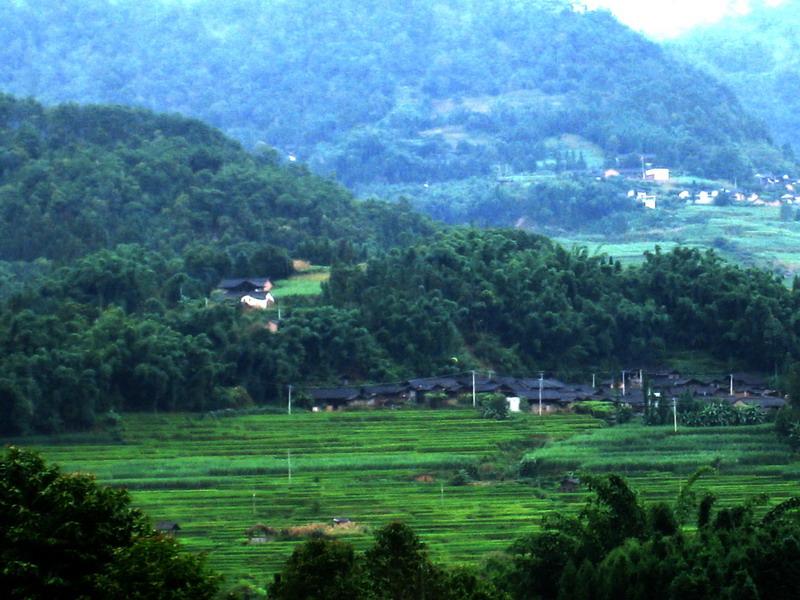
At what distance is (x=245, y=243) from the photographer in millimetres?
70000

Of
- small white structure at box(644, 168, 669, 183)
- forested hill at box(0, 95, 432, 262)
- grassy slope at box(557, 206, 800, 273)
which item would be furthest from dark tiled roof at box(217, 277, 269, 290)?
small white structure at box(644, 168, 669, 183)

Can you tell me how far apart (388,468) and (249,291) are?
694 inches

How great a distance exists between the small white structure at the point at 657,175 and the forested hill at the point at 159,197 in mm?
27173

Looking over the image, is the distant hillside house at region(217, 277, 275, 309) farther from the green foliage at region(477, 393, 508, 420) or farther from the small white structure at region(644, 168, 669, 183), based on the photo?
the small white structure at region(644, 168, 669, 183)

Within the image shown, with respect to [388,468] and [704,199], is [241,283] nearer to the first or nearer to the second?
[388,468]

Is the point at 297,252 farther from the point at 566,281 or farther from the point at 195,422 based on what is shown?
the point at 195,422

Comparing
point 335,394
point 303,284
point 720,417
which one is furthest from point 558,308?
point 720,417

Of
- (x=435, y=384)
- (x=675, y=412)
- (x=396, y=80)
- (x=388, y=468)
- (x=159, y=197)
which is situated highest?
(x=396, y=80)

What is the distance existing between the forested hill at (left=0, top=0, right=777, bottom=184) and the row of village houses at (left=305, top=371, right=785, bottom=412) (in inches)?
2292

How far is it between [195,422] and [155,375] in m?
1.83

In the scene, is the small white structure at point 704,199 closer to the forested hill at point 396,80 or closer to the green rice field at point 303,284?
the forested hill at point 396,80

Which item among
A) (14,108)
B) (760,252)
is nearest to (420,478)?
(760,252)

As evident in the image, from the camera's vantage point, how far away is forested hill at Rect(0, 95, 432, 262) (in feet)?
228

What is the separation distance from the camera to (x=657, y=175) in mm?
107375
